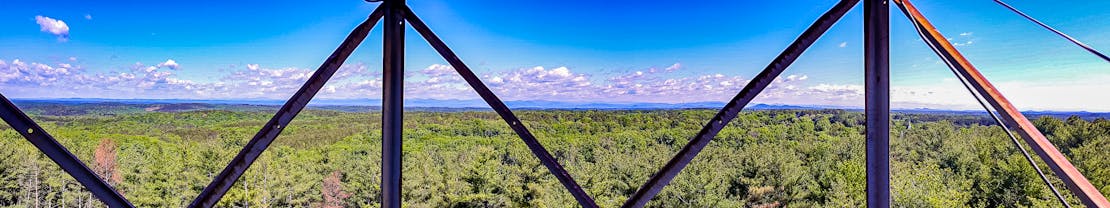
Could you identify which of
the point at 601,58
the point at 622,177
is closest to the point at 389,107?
the point at 601,58

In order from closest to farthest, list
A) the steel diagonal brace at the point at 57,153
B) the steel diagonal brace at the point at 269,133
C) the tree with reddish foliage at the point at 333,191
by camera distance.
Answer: the steel diagonal brace at the point at 57,153, the steel diagonal brace at the point at 269,133, the tree with reddish foliage at the point at 333,191

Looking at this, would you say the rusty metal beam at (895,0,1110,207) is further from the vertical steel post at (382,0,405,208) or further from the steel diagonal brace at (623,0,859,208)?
the vertical steel post at (382,0,405,208)

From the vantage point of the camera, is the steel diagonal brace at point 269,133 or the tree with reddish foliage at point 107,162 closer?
the steel diagonal brace at point 269,133

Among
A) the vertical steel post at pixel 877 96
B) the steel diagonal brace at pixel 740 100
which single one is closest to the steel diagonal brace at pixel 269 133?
the steel diagonal brace at pixel 740 100

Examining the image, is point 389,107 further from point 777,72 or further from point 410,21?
point 777,72

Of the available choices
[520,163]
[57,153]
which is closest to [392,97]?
[57,153]

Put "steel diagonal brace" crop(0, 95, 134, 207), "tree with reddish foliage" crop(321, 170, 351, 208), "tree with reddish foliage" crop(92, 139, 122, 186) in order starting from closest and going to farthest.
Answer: "steel diagonal brace" crop(0, 95, 134, 207) < "tree with reddish foliage" crop(92, 139, 122, 186) < "tree with reddish foliage" crop(321, 170, 351, 208)

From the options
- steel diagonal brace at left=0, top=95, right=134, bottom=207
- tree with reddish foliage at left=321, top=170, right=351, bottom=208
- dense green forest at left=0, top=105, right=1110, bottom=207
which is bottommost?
tree with reddish foliage at left=321, top=170, right=351, bottom=208

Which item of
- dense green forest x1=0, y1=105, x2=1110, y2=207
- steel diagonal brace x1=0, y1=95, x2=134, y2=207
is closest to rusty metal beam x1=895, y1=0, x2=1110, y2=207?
steel diagonal brace x1=0, y1=95, x2=134, y2=207

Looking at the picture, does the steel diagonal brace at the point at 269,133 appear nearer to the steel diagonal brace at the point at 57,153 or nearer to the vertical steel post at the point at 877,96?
the steel diagonal brace at the point at 57,153
